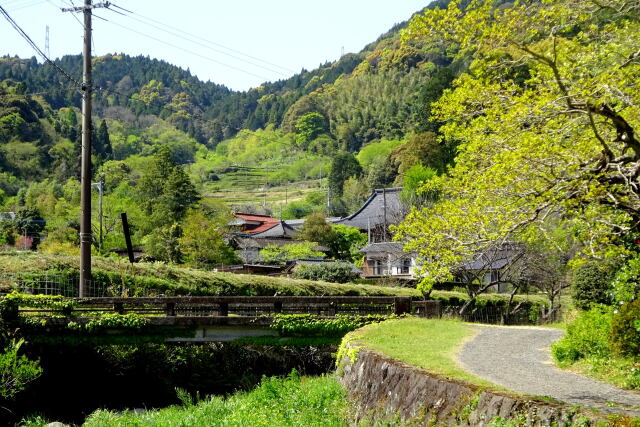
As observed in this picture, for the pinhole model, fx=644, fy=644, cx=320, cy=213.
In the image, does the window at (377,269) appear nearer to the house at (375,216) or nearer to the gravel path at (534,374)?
the house at (375,216)

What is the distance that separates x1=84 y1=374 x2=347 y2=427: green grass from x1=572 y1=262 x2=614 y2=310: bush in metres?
9.04

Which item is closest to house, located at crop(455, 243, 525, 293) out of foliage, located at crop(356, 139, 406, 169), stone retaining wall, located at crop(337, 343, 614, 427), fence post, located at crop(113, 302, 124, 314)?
stone retaining wall, located at crop(337, 343, 614, 427)

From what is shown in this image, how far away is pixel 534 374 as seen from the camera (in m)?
9.82

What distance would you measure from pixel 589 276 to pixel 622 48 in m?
10.1

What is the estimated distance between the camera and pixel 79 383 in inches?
689

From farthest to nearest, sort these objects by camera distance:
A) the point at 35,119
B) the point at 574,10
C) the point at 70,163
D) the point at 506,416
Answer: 1. the point at 35,119
2. the point at 70,163
3. the point at 574,10
4. the point at 506,416

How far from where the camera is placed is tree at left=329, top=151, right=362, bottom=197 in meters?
102

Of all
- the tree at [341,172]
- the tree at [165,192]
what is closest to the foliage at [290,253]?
the tree at [165,192]

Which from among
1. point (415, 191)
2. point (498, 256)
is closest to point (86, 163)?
point (498, 256)

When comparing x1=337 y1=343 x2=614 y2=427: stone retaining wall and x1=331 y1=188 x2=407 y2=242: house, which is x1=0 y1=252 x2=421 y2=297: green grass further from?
x1=331 y1=188 x2=407 y2=242: house

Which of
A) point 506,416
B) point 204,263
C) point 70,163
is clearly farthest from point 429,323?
point 70,163

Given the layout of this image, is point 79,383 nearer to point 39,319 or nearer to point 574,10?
point 39,319

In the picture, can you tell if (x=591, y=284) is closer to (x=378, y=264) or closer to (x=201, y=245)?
(x=201, y=245)

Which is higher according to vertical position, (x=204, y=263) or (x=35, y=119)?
(x=35, y=119)
